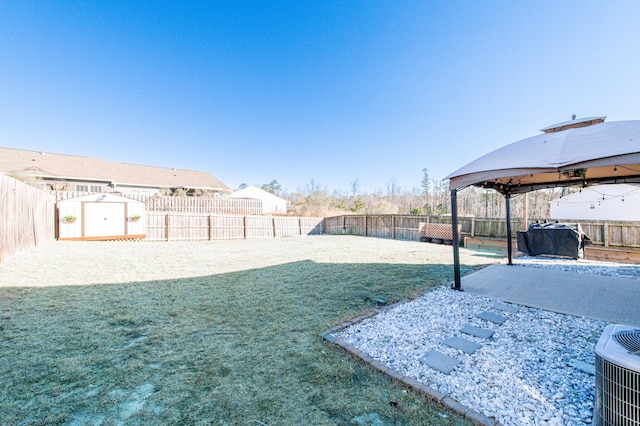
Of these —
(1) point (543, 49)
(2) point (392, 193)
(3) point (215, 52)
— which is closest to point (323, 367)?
(1) point (543, 49)

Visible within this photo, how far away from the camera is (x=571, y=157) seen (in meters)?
3.26

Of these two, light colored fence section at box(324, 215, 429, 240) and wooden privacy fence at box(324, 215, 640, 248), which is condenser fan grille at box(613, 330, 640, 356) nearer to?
wooden privacy fence at box(324, 215, 640, 248)

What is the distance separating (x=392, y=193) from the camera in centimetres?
3400

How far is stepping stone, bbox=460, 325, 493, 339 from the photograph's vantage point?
2.76 m

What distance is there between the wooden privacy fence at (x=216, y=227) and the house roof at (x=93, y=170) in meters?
8.67

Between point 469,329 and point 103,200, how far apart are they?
12988mm

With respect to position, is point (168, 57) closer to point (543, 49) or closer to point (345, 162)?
point (543, 49)

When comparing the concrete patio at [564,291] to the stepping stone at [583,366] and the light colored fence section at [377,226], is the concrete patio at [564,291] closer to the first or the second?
the stepping stone at [583,366]

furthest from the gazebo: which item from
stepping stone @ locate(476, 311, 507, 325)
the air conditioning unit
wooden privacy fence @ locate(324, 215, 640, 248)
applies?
wooden privacy fence @ locate(324, 215, 640, 248)

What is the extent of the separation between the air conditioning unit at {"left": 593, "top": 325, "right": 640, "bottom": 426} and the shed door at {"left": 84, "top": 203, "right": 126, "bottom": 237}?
1346cm

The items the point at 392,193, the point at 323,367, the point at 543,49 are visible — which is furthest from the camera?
the point at 392,193

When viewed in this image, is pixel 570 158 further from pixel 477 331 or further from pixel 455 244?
pixel 477 331

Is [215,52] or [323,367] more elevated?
[215,52]

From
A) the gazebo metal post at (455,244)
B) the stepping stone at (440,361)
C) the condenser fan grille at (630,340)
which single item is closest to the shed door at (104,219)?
the gazebo metal post at (455,244)
